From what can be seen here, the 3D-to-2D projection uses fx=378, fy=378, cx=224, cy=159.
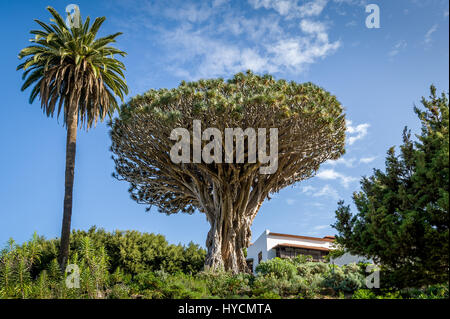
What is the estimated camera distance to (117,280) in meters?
13.0

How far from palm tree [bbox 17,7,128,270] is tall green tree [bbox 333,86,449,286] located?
1297 cm

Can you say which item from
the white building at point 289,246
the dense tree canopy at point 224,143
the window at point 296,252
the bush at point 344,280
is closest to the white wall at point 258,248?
the white building at point 289,246

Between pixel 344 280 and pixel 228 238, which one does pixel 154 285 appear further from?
pixel 228 238

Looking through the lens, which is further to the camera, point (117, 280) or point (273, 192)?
point (273, 192)

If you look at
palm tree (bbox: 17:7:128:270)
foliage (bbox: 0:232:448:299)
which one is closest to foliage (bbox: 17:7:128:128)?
palm tree (bbox: 17:7:128:270)

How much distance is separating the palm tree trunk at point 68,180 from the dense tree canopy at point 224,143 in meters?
2.32

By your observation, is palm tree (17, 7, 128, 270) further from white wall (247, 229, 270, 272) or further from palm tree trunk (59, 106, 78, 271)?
white wall (247, 229, 270, 272)

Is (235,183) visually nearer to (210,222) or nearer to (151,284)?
(210,222)

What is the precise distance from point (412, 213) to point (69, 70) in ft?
54.1

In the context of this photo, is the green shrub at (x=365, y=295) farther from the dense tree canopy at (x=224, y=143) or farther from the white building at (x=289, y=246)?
the white building at (x=289, y=246)

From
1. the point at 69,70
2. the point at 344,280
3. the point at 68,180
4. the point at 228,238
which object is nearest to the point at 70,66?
the point at 69,70

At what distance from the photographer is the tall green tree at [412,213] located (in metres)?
10.1
